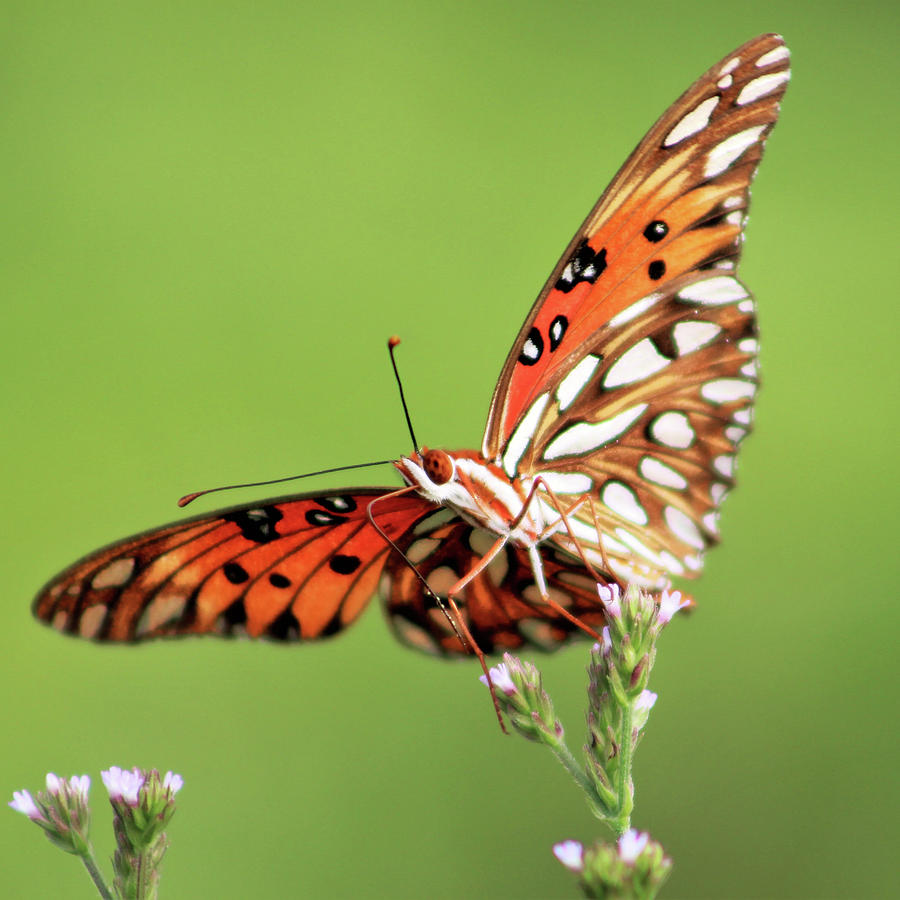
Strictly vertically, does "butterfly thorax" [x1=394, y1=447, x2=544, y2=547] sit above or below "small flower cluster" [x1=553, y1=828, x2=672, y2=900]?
above

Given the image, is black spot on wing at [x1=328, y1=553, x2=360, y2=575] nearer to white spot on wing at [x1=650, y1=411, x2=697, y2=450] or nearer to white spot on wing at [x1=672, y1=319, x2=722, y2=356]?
white spot on wing at [x1=650, y1=411, x2=697, y2=450]

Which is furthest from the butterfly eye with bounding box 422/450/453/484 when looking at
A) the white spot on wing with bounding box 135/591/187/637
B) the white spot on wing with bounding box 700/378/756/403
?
the white spot on wing with bounding box 700/378/756/403

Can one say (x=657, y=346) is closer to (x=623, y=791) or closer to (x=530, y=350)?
(x=530, y=350)

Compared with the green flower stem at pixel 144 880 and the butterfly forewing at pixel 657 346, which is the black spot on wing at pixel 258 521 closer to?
the butterfly forewing at pixel 657 346

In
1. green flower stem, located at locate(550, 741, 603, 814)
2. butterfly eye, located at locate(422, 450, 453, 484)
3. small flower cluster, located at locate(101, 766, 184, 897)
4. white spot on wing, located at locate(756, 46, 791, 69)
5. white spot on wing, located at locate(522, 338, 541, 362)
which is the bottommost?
green flower stem, located at locate(550, 741, 603, 814)

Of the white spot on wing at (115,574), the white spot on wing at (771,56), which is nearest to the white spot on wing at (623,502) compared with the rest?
the white spot on wing at (771,56)

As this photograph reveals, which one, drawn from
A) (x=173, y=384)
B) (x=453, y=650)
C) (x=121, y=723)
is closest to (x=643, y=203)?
(x=453, y=650)
